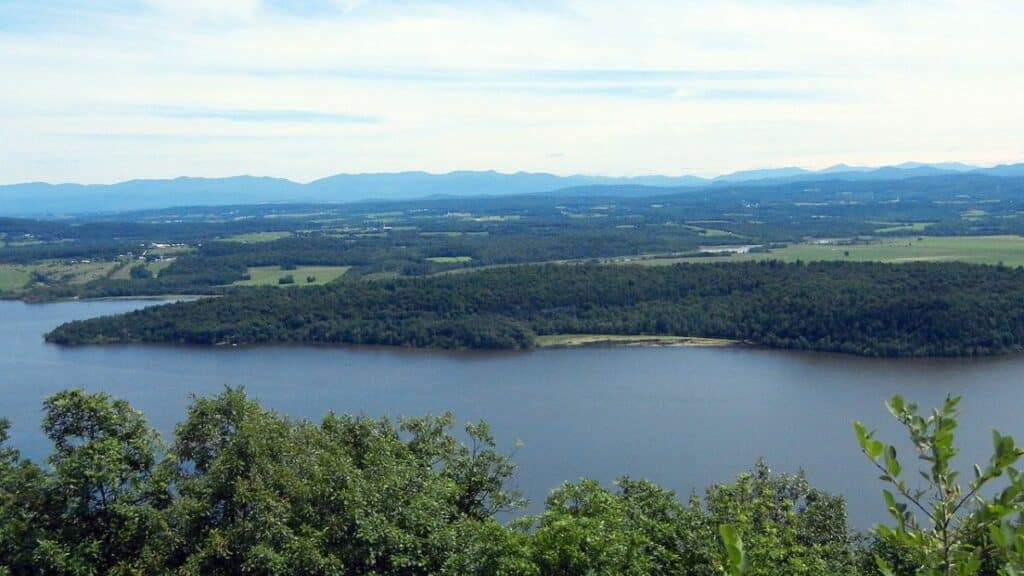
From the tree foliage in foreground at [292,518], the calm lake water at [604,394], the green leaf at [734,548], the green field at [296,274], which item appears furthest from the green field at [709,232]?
the green leaf at [734,548]

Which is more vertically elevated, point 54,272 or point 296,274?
point 54,272

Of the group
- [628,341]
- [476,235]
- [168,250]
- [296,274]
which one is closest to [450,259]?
[296,274]

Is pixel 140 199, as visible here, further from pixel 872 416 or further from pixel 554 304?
pixel 872 416

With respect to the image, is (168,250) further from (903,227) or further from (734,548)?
(734,548)

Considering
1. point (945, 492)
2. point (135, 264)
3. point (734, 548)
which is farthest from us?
point (135, 264)

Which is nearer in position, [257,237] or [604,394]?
[604,394]

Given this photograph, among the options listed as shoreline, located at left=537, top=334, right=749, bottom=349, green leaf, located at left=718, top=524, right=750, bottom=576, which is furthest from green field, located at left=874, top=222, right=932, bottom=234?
green leaf, located at left=718, top=524, right=750, bottom=576

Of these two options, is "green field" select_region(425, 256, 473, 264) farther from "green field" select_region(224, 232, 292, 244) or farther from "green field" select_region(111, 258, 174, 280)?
"green field" select_region(224, 232, 292, 244)
